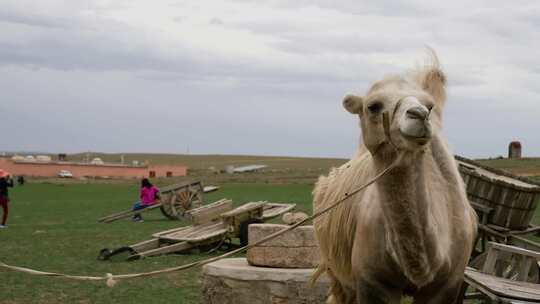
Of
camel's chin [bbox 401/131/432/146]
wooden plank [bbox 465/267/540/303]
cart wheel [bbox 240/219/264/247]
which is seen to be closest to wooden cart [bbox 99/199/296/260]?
cart wheel [bbox 240/219/264/247]

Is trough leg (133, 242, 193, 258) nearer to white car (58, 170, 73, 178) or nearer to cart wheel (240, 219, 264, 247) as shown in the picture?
cart wheel (240, 219, 264, 247)

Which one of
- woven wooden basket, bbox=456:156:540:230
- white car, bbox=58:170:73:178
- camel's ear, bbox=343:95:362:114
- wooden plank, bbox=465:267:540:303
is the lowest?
white car, bbox=58:170:73:178

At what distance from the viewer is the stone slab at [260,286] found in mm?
8047

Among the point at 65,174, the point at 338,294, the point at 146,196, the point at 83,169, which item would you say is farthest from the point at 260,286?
the point at 83,169

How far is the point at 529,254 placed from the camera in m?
8.16

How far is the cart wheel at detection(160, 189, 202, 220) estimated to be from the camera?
2262 centimetres

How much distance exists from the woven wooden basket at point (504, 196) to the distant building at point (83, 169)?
190 feet

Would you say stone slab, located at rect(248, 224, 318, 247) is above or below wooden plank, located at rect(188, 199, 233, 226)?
above

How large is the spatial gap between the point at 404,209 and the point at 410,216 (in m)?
0.06

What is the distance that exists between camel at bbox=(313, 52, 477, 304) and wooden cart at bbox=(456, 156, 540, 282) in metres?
4.93

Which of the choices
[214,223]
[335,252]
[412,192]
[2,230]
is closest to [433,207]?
[412,192]

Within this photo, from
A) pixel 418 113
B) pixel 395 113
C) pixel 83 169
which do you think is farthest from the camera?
pixel 83 169

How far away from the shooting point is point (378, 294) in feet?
17.3

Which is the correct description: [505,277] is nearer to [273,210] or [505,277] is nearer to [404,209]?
[404,209]
